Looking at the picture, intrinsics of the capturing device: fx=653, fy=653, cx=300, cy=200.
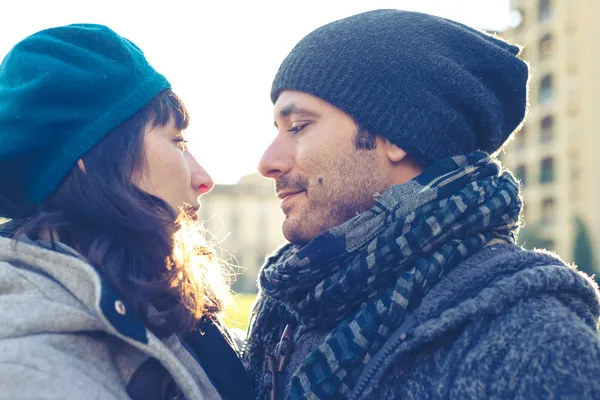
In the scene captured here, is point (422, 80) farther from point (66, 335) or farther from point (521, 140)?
point (521, 140)

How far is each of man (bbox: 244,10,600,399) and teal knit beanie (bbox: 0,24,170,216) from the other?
2.71 feet

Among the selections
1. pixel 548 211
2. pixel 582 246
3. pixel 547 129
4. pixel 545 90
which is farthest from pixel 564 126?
pixel 582 246

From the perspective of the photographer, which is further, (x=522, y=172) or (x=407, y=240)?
(x=522, y=172)

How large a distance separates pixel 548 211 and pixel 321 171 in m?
30.4

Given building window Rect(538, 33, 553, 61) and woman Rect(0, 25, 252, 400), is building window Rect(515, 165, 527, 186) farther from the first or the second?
woman Rect(0, 25, 252, 400)

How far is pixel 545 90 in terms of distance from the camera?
31453 millimetres

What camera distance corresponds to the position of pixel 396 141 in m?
2.86

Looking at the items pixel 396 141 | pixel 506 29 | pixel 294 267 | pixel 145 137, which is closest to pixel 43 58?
pixel 145 137

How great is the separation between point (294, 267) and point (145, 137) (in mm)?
785

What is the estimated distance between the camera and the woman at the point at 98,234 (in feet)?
6.67

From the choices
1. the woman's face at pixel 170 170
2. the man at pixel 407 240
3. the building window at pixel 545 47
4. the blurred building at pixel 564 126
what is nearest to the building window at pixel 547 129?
the blurred building at pixel 564 126

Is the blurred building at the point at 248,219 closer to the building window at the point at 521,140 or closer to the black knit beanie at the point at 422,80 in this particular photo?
the building window at the point at 521,140

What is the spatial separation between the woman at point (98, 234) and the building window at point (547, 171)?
3061 cm

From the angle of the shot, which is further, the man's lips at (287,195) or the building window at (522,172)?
the building window at (522,172)
